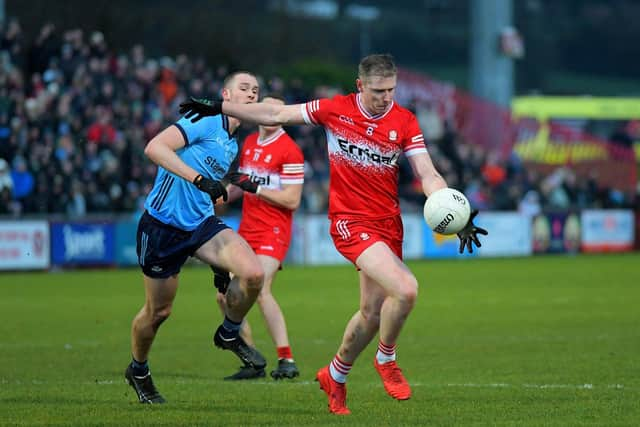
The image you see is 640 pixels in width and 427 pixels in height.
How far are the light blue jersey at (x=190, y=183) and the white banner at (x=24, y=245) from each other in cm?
1472

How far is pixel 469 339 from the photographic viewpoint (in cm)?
1432

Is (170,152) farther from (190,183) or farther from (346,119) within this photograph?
(346,119)

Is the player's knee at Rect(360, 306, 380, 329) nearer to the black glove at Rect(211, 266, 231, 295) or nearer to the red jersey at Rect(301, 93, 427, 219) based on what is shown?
the red jersey at Rect(301, 93, 427, 219)

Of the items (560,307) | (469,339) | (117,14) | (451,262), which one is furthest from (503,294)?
(117,14)

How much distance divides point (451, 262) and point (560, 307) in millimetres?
11088

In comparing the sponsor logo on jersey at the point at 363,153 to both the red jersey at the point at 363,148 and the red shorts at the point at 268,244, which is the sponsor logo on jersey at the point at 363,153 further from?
the red shorts at the point at 268,244

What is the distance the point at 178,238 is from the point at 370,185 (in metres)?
1.53

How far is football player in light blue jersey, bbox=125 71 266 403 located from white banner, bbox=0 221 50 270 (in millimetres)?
14764

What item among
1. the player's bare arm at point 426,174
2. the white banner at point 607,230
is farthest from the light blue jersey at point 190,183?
the white banner at point 607,230

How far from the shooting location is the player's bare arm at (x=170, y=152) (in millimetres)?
9055

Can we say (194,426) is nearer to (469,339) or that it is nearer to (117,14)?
(469,339)

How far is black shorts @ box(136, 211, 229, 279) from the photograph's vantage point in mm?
9406

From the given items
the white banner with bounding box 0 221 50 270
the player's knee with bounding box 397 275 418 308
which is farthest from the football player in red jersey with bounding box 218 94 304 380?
the white banner with bounding box 0 221 50 270

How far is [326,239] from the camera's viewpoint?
2841 centimetres
